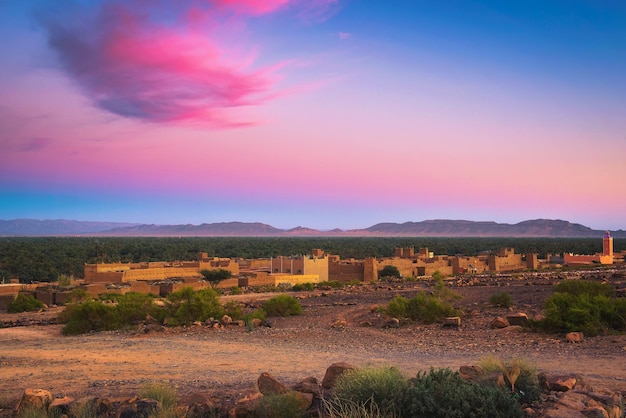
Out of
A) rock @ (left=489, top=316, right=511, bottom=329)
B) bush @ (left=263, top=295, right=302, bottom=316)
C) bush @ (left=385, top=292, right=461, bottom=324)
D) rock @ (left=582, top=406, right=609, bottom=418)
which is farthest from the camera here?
bush @ (left=263, top=295, right=302, bottom=316)

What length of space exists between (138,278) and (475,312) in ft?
121

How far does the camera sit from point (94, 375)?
14.0m

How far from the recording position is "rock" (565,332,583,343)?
17.5m

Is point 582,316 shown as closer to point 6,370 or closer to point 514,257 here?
point 6,370

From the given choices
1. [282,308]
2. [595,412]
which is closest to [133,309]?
[282,308]

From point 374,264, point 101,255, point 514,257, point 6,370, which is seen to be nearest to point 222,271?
point 374,264

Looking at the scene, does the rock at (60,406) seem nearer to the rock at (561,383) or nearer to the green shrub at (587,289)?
the rock at (561,383)

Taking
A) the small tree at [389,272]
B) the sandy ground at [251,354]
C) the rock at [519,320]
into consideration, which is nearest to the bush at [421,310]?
the sandy ground at [251,354]

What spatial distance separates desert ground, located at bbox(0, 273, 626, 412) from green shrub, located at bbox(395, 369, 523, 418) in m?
3.25

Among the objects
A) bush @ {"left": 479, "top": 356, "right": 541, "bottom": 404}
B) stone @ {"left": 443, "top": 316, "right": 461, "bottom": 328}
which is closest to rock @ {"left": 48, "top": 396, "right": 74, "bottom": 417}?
bush @ {"left": 479, "top": 356, "right": 541, "bottom": 404}

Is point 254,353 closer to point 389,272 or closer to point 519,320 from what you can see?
point 519,320

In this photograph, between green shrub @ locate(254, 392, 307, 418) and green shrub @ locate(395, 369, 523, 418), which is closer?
green shrub @ locate(395, 369, 523, 418)

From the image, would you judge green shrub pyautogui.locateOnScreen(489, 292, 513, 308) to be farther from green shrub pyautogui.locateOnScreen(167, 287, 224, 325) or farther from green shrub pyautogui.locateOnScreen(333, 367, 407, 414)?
green shrub pyautogui.locateOnScreen(333, 367, 407, 414)

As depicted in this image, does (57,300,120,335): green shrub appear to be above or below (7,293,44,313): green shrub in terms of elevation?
above
